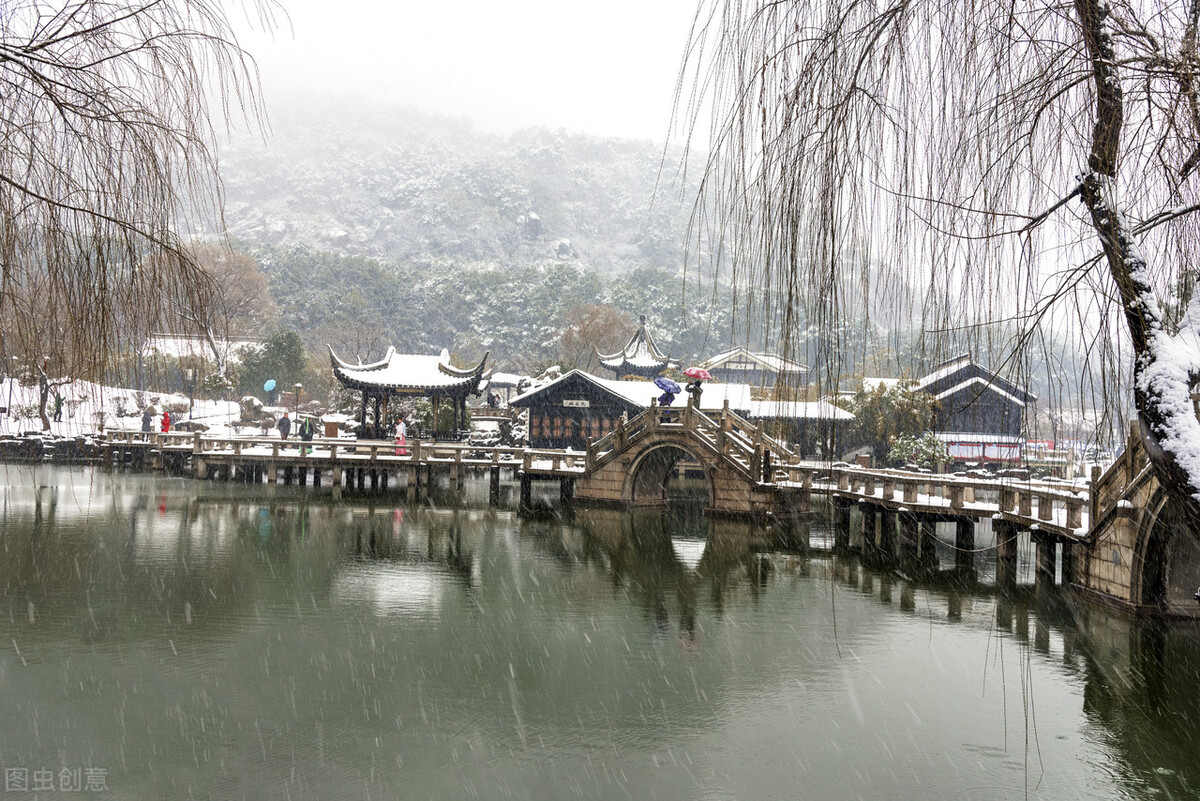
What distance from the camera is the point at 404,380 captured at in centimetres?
3272

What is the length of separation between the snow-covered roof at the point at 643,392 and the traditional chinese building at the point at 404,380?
2.18 meters

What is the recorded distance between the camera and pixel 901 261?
351cm

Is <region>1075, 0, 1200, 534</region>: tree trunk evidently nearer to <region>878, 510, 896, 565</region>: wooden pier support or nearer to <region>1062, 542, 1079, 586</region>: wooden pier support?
<region>1062, 542, 1079, 586</region>: wooden pier support

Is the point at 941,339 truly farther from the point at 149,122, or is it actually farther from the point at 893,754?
the point at 893,754

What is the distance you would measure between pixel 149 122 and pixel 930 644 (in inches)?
464

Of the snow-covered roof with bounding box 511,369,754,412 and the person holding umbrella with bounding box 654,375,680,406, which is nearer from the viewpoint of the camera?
the person holding umbrella with bounding box 654,375,680,406

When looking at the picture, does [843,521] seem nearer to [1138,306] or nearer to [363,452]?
[363,452]

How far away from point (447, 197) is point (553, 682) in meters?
108

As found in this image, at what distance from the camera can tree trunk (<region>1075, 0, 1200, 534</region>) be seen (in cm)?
252

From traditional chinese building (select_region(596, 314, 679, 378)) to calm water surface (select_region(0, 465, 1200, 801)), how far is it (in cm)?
2679

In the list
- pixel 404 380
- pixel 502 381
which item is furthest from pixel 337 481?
pixel 502 381

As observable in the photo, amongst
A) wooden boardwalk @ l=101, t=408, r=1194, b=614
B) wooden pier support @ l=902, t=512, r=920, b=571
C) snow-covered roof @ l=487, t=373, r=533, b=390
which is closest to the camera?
wooden boardwalk @ l=101, t=408, r=1194, b=614

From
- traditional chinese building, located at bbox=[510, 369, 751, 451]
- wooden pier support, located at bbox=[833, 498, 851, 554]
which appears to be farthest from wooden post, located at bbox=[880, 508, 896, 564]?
traditional chinese building, located at bbox=[510, 369, 751, 451]

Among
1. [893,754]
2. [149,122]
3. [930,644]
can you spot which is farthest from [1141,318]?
[930,644]
